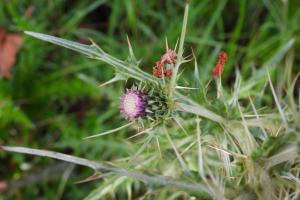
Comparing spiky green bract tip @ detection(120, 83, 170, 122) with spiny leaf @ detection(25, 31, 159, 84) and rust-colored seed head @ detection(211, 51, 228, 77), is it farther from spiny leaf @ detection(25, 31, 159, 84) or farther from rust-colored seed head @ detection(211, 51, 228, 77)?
rust-colored seed head @ detection(211, 51, 228, 77)

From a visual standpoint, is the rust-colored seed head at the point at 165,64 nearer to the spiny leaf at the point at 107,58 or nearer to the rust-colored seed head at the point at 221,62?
the spiny leaf at the point at 107,58

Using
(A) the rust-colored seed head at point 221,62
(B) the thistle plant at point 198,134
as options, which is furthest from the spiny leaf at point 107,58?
(A) the rust-colored seed head at point 221,62

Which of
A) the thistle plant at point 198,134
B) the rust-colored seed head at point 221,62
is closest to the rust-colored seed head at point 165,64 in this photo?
the thistle plant at point 198,134

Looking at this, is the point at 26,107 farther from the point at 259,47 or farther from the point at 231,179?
the point at 231,179

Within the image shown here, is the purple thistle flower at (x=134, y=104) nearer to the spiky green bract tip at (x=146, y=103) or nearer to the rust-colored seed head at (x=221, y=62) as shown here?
the spiky green bract tip at (x=146, y=103)

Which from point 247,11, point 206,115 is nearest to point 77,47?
point 206,115

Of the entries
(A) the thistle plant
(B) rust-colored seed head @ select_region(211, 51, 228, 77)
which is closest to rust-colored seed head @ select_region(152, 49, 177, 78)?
(A) the thistle plant

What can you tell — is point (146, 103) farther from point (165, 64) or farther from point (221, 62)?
point (221, 62)

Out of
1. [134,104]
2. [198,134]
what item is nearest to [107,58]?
[134,104]

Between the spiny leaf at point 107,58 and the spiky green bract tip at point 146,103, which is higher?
the spiny leaf at point 107,58

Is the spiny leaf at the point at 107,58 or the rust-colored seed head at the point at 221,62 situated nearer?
the spiny leaf at the point at 107,58

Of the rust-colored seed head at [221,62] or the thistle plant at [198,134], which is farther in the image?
the rust-colored seed head at [221,62]
